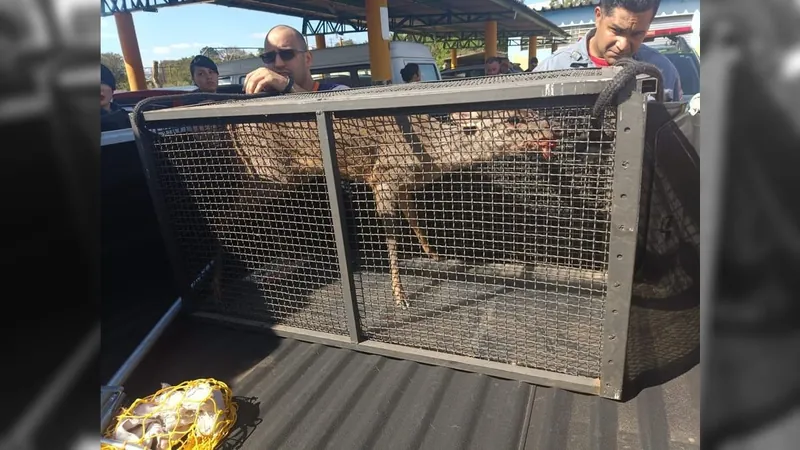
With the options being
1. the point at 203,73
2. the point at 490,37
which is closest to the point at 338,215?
the point at 203,73

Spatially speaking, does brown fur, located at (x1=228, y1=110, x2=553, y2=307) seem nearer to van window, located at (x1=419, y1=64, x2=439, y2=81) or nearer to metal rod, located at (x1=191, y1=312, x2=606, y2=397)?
metal rod, located at (x1=191, y1=312, x2=606, y2=397)

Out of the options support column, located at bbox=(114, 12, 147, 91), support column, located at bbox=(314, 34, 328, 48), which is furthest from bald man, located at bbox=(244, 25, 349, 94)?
support column, located at bbox=(314, 34, 328, 48)

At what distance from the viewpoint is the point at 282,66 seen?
9.54 feet

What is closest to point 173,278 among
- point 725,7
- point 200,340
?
point 200,340

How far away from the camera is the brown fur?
1.76m

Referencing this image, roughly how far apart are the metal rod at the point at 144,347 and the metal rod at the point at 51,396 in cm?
163

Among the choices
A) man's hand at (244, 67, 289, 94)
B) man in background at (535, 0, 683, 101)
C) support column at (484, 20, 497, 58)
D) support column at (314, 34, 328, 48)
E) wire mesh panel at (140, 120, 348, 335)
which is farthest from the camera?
support column at (484, 20, 497, 58)

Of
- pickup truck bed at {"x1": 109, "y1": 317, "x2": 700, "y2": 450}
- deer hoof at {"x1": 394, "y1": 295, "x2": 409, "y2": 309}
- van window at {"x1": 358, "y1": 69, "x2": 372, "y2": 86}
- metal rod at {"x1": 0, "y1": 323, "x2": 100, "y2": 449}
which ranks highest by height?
van window at {"x1": 358, "y1": 69, "x2": 372, "y2": 86}

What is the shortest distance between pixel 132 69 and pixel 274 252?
41.3 feet

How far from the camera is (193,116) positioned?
1950 millimetres

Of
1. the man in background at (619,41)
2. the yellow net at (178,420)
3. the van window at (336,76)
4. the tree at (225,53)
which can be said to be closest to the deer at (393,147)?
the man in background at (619,41)

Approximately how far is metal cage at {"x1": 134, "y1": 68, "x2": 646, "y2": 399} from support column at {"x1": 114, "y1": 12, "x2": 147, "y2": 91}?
478 inches

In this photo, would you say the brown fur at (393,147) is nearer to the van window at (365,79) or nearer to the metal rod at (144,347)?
the metal rod at (144,347)

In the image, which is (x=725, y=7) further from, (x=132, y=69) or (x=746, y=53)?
(x=132, y=69)
